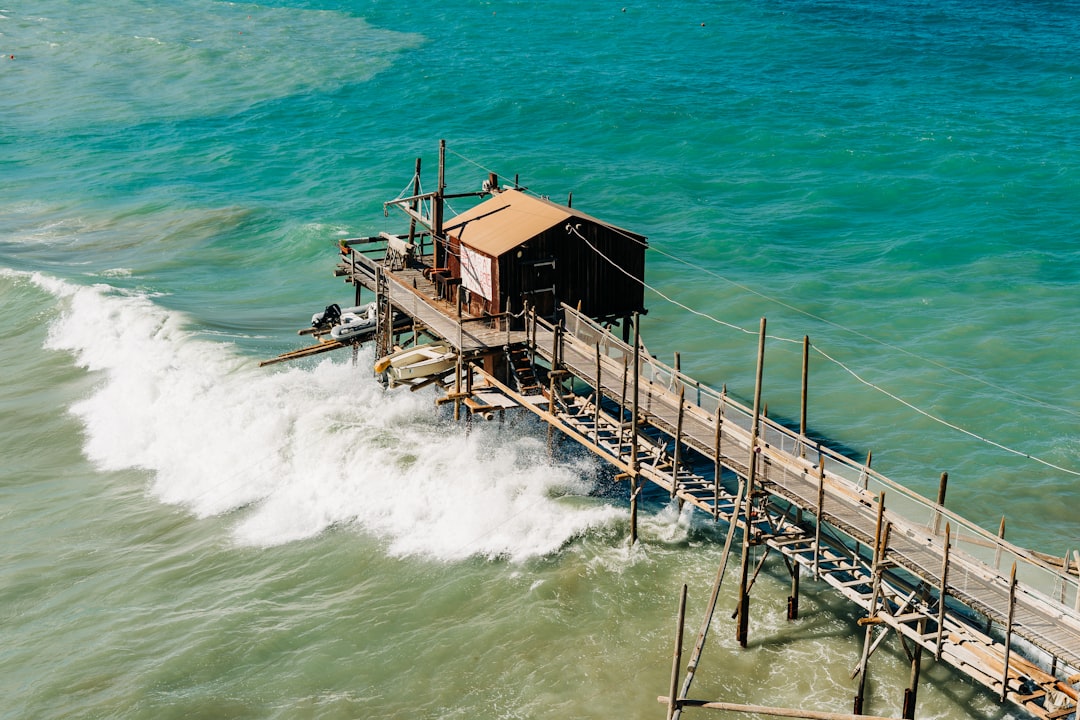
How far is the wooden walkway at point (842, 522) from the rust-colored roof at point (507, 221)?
2.37m

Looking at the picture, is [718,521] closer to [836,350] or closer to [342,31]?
[836,350]

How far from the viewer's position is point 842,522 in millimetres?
23344

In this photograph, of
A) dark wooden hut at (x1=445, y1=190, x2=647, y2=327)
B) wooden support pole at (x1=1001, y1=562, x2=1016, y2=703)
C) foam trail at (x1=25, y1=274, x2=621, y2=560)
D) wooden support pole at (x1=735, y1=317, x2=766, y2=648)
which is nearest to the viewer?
wooden support pole at (x1=1001, y1=562, x2=1016, y2=703)

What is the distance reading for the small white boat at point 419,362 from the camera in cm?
3366

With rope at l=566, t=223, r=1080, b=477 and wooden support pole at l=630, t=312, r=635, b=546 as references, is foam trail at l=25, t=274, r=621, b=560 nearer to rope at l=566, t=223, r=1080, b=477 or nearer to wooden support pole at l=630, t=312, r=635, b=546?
wooden support pole at l=630, t=312, r=635, b=546

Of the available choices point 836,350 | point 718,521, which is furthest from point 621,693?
point 836,350

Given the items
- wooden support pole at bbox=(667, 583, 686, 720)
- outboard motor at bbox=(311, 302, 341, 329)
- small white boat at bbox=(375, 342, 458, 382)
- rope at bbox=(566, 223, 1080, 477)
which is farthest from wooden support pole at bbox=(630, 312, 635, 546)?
outboard motor at bbox=(311, 302, 341, 329)

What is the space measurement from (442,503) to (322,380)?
1005 centimetres

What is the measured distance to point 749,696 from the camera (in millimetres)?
23484

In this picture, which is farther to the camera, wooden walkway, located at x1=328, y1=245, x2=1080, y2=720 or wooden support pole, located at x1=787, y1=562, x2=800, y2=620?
wooden support pole, located at x1=787, y1=562, x2=800, y2=620

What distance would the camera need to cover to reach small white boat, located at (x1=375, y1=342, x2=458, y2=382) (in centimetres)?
3366

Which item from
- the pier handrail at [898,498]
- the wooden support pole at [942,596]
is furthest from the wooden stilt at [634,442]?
the wooden support pole at [942,596]

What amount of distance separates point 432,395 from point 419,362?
14.3 feet

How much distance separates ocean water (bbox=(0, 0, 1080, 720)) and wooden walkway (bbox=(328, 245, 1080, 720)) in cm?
207
